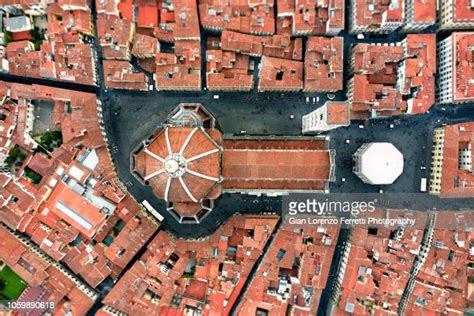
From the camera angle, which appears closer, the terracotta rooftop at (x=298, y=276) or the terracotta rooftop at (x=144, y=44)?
the terracotta rooftop at (x=144, y=44)

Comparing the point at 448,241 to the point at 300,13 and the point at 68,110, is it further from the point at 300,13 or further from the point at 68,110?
the point at 68,110

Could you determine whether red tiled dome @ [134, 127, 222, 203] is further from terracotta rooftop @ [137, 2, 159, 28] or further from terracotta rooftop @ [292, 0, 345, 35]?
terracotta rooftop @ [292, 0, 345, 35]

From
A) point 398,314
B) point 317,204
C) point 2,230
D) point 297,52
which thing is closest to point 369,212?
point 317,204

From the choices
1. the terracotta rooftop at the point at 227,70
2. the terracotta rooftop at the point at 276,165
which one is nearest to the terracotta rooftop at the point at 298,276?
the terracotta rooftop at the point at 276,165

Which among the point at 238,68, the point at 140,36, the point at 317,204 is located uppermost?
the point at 140,36

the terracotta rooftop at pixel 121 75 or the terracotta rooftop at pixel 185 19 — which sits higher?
the terracotta rooftop at pixel 185 19

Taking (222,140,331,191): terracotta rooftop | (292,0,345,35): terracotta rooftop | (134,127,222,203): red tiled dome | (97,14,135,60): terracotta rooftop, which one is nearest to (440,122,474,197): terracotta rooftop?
(222,140,331,191): terracotta rooftop

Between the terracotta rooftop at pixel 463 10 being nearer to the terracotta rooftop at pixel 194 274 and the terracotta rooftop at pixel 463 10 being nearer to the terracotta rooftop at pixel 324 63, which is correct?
the terracotta rooftop at pixel 324 63
